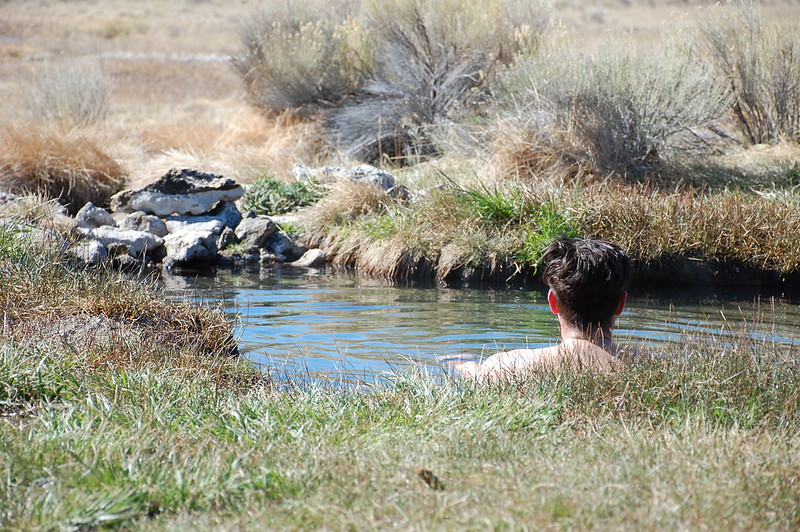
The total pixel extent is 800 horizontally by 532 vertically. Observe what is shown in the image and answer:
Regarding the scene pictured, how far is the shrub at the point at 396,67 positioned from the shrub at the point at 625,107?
8.23ft

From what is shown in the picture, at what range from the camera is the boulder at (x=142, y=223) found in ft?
43.0

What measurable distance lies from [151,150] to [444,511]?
16.3 meters

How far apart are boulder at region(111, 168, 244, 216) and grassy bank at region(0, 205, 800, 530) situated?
8212 millimetres

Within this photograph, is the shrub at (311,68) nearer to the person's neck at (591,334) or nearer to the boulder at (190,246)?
the boulder at (190,246)

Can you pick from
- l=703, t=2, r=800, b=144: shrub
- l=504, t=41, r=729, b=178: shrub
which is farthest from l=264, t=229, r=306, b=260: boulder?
l=703, t=2, r=800, b=144: shrub

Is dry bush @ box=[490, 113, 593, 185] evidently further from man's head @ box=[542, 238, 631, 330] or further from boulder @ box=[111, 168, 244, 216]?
man's head @ box=[542, 238, 631, 330]

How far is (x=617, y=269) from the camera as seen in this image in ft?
16.0

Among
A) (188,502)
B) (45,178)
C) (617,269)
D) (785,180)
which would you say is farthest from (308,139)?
(188,502)

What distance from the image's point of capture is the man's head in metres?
4.87

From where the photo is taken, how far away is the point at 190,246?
12.4 metres

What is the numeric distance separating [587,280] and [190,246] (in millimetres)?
8640

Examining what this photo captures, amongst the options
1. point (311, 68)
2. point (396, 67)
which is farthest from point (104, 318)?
point (311, 68)

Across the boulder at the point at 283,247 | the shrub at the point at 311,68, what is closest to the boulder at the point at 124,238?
the boulder at the point at 283,247

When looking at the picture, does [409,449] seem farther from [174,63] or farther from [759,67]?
[174,63]
